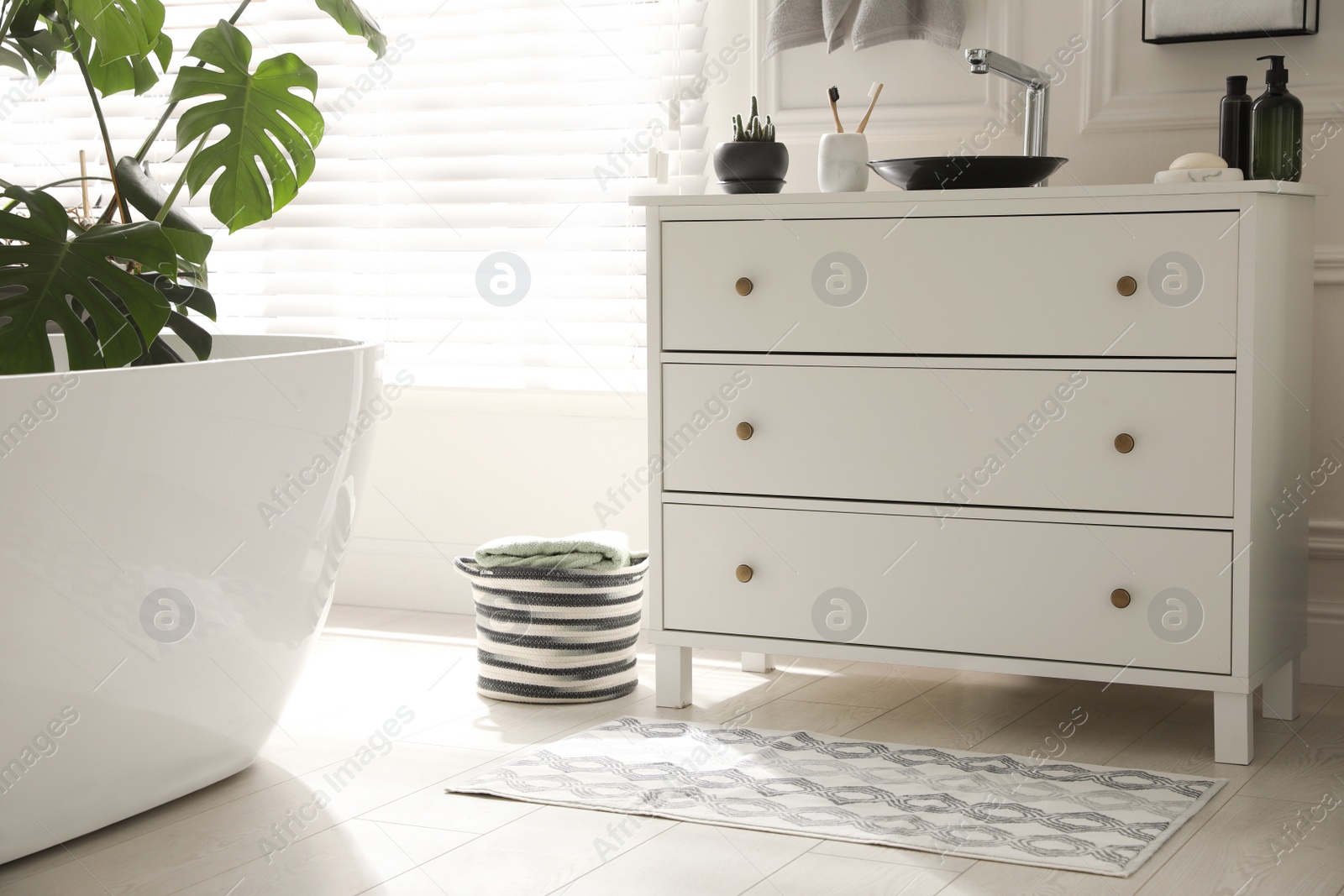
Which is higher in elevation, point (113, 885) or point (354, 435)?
point (354, 435)

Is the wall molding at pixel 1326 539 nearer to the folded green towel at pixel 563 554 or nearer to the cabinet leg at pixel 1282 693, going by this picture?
the cabinet leg at pixel 1282 693

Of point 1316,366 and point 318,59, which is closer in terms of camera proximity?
point 1316,366

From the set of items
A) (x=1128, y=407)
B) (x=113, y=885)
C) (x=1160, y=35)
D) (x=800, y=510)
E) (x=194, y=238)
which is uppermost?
(x=1160, y=35)

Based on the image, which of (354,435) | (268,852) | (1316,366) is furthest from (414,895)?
(1316,366)

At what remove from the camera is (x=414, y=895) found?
1.51 metres

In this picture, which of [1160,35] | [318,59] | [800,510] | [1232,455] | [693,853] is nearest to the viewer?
[693,853]

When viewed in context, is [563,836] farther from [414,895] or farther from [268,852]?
[268,852]

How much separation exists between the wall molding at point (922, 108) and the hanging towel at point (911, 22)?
0.05m

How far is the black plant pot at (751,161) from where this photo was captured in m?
2.22

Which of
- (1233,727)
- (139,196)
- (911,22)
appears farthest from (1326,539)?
(139,196)

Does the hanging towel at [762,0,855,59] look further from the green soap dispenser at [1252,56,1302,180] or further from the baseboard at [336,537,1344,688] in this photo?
the baseboard at [336,537,1344,688]

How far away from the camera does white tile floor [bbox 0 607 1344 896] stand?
1547 millimetres

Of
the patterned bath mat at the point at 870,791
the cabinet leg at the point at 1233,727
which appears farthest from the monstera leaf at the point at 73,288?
the cabinet leg at the point at 1233,727

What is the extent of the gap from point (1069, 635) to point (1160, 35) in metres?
1.07
